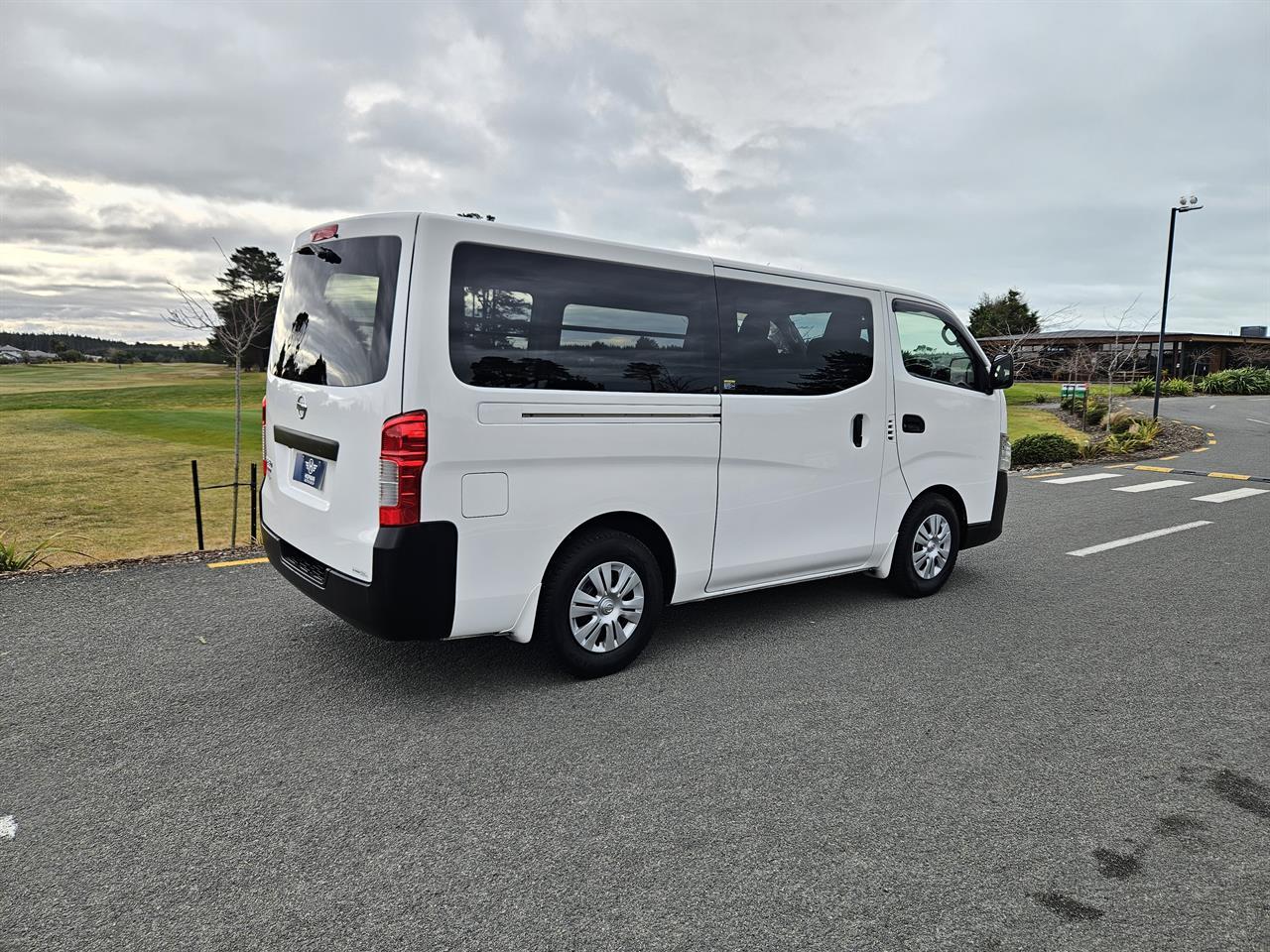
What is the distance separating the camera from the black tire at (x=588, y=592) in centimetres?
358

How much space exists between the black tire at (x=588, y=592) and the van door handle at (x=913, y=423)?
199 centimetres

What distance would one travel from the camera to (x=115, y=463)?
2178 cm

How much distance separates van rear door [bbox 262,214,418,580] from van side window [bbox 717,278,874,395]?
1683 millimetres

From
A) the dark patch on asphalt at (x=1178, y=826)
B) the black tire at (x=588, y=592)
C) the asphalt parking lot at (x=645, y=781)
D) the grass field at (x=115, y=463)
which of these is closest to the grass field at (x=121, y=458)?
the grass field at (x=115, y=463)

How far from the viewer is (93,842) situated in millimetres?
2469

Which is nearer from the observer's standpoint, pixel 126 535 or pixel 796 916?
pixel 796 916

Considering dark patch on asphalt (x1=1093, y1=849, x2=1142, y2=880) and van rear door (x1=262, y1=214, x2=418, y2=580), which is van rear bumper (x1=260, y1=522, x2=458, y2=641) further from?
dark patch on asphalt (x1=1093, y1=849, x2=1142, y2=880)

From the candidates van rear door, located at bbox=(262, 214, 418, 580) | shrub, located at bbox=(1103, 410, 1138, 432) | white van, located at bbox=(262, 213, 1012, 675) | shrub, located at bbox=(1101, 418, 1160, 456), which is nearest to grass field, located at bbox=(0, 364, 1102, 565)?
shrub, located at bbox=(1103, 410, 1138, 432)

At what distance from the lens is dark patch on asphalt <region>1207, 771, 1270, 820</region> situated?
2.76m

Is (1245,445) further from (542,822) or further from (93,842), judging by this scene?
(93,842)

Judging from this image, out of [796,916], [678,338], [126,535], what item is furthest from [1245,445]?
[126,535]

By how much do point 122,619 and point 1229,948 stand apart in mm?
5160

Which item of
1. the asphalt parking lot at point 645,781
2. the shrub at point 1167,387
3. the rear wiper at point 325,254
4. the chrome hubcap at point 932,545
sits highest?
the shrub at point 1167,387

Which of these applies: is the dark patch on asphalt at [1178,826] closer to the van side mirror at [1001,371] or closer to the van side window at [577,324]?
Answer: the van side window at [577,324]
